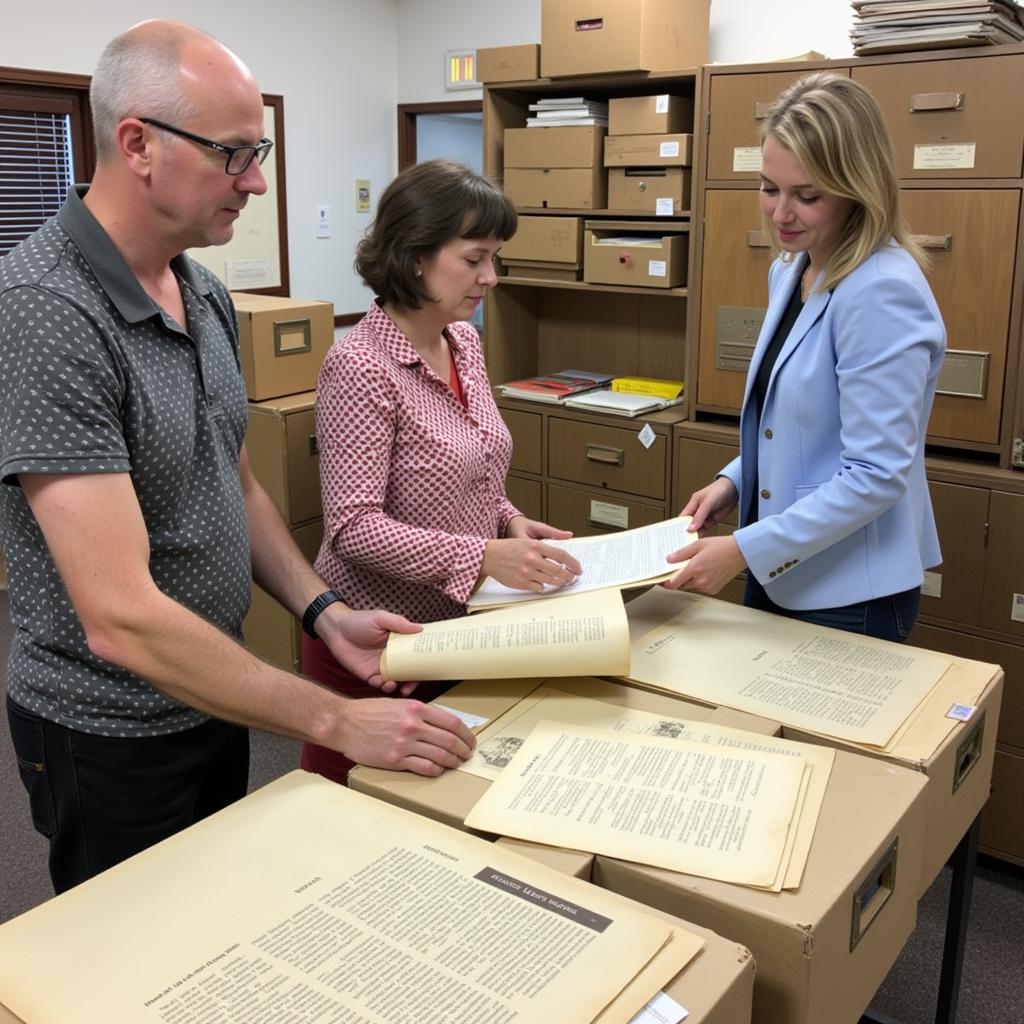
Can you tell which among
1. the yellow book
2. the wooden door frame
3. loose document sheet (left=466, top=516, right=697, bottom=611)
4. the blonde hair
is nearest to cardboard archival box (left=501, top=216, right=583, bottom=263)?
the yellow book

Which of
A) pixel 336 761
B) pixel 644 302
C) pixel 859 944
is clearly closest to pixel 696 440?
pixel 644 302

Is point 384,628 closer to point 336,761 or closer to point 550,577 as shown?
point 550,577

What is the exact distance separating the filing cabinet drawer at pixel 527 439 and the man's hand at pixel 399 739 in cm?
211

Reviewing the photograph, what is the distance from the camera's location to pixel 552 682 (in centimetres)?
140

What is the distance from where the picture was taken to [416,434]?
1693 mm

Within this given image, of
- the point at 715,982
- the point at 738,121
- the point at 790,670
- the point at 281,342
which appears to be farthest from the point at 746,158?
the point at 715,982

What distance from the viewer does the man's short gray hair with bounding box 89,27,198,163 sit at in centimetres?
115

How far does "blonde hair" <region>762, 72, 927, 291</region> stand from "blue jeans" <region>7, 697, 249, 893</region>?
120 centimetres

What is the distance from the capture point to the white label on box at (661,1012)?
773mm

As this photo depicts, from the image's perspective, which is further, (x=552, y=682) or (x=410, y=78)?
(x=410, y=78)

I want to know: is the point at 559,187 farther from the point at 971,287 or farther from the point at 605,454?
the point at 971,287

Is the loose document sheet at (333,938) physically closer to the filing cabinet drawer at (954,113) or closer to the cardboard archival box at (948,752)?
the cardboard archival box at (948,752)

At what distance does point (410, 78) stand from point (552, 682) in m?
4.91

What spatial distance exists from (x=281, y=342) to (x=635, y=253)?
106 centimetres
